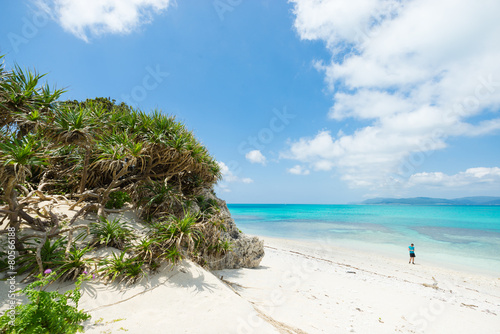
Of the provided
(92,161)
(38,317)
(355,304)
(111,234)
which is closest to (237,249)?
(355,304)

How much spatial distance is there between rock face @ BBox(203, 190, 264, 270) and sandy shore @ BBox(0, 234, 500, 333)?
0.30 m

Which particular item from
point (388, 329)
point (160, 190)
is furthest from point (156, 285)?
point (388, 329)

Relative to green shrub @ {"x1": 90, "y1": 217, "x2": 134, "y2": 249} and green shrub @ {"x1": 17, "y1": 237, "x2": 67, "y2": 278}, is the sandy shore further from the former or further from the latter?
green shrub @ {"x1": 90, "y1": 217, "x2": 134, "y2": 249}

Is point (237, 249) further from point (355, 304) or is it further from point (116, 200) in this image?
point (116, 200)

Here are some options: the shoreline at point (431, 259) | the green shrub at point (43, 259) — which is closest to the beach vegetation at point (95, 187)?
the green shrub at point (43, 259)

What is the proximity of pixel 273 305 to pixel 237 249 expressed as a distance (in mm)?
2602

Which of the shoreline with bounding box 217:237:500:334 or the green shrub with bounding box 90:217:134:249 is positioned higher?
the green shrub with bounding box 90:217:134:249

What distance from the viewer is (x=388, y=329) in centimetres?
445

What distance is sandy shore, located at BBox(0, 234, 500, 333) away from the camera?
321 centimetres

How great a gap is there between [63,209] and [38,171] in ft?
8.72

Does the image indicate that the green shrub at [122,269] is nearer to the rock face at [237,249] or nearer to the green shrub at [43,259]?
the green shrub at [43,259]

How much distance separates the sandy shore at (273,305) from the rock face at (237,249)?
30 cm

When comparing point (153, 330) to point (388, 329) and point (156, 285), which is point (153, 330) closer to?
point (156, 285)

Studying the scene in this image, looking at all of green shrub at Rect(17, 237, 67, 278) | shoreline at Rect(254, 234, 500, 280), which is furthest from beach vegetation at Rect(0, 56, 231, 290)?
shoreline at Rect(254, 234, 500, 280)
